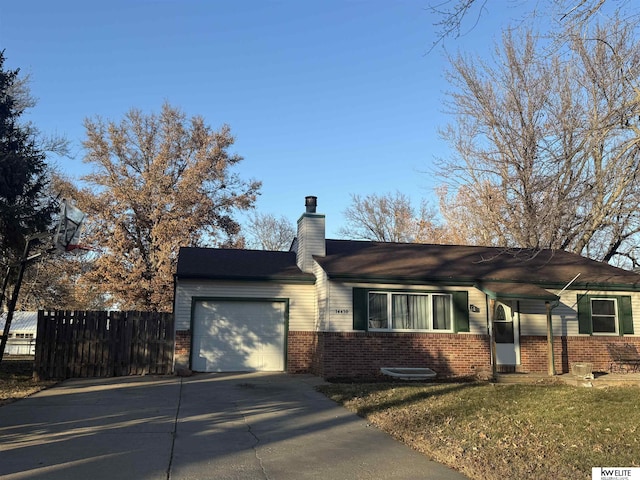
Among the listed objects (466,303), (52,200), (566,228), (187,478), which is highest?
(52,200)

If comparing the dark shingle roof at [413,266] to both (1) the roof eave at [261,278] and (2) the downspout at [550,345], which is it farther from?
(2) the downspout at [550,345]

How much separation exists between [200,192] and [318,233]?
52.8 feet

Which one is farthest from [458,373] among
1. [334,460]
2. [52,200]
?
[52,200]

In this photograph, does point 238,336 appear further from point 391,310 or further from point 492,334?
point 492,334

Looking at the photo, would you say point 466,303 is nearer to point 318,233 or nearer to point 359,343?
point 359,343

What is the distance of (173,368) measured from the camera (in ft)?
53.9

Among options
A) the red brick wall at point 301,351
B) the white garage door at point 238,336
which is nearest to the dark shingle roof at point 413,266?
the white garage door at point 238,336

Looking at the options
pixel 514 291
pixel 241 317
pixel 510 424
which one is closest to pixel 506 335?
pixel 514 291

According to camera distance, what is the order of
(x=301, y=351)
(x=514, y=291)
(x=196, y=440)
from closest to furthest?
(x=196, y=440) < (x=514, y=291) < (x=301, y=351)

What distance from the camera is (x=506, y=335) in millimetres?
16812

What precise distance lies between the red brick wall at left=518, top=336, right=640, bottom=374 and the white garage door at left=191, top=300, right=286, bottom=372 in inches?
296

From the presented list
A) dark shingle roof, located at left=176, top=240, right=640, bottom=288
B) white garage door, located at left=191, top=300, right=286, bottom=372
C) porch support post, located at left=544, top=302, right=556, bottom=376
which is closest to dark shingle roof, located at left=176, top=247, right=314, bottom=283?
dark shingle roof, located at left=176, top=240, right=640, bottom=288

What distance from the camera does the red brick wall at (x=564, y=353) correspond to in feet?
A: 54.6

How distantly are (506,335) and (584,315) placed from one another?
259cm
